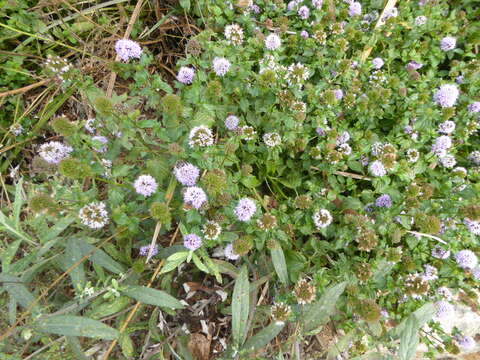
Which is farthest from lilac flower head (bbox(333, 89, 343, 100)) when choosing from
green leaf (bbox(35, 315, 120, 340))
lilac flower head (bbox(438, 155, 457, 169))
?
green leaf (bbox(35, 315, 120, 340))

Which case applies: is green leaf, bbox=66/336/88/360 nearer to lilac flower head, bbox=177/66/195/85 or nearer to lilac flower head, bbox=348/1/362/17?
lilac flower head, bbox=177/66/195/85

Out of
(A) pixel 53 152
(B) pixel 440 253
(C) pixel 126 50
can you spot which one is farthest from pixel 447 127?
(A) pixel 53 152

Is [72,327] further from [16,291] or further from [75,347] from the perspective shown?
[16,291]

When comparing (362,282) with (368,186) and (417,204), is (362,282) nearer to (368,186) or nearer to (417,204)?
(417,204)

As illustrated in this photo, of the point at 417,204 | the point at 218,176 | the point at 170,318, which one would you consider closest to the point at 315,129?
the point at 417,204

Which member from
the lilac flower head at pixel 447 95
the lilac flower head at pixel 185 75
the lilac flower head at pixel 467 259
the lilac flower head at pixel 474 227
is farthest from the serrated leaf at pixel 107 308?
the lilac flower head at pixel 447 95
